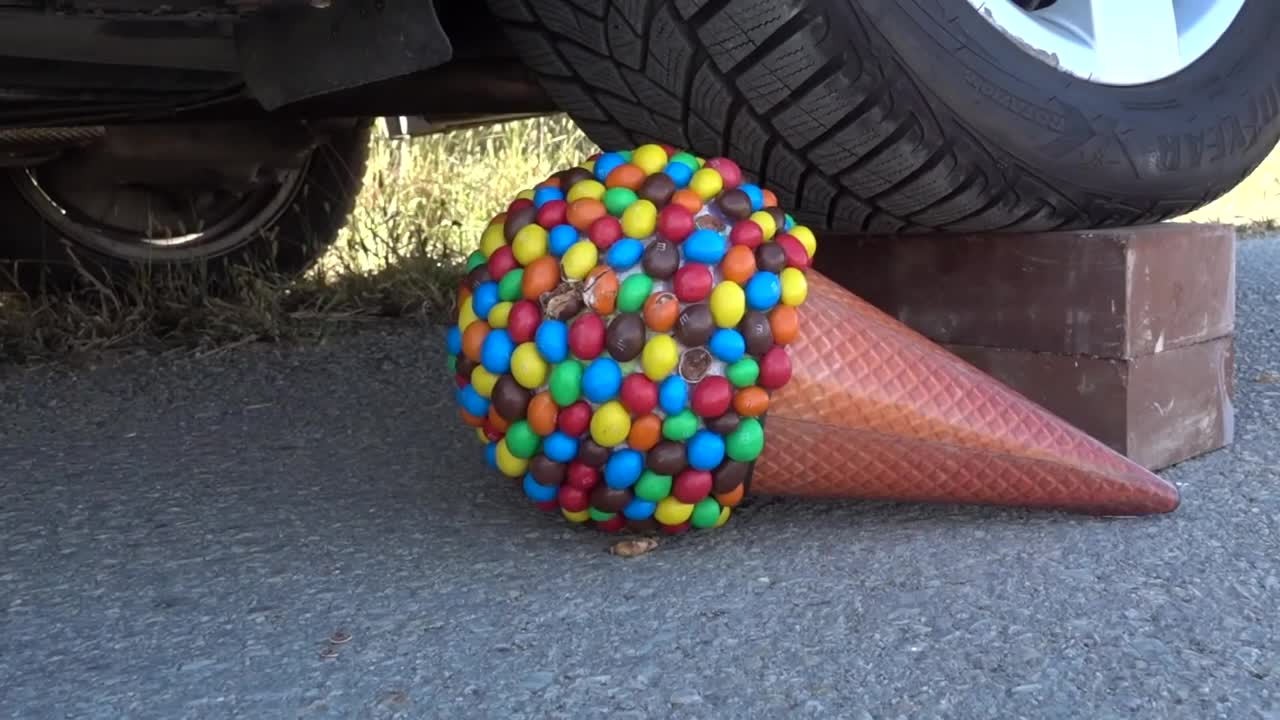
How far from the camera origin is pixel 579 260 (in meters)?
1.30

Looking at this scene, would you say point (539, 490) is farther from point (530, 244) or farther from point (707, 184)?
point (707, 184)

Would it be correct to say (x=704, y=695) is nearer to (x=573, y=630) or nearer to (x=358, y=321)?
(x=573, y=630)

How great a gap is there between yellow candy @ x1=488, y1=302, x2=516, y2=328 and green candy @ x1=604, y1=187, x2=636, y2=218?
0.46 feet

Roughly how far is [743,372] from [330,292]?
1713 mm

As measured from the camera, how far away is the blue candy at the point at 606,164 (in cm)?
140

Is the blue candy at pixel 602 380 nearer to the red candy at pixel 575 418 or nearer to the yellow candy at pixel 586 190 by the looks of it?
the red candy at pixel 575 418

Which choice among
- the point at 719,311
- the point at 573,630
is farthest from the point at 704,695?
the point at 719,311

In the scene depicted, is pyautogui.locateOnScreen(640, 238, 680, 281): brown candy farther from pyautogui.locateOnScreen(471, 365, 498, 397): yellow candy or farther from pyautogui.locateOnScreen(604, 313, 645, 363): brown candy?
pyautogui.locateOnScreen(471, 365, 498, 397): yellow candy

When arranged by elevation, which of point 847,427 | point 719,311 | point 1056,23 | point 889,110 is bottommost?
point 847,427

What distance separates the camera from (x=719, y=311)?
1278 millimetres

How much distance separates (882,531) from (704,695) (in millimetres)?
444

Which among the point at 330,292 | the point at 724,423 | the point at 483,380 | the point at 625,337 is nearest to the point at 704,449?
the point at 724,423

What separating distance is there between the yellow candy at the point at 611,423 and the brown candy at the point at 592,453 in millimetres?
18

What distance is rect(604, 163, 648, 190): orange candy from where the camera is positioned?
1.37m
